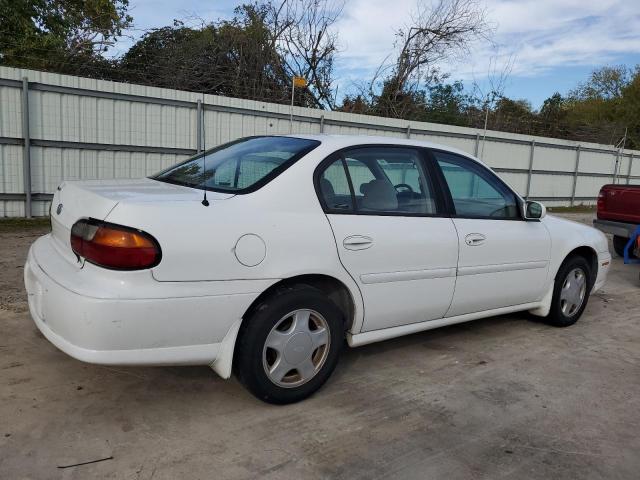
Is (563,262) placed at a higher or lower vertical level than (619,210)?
lower

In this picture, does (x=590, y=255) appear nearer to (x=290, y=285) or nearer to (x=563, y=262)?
(x=563, y=262)

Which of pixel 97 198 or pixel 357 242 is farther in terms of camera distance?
pixel 357 242

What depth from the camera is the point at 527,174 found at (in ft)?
55.6

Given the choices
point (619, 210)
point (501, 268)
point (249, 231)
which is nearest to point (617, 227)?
point (619, 210)

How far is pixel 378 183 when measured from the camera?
3.56 meters

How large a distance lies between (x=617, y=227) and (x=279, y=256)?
6.81 meters

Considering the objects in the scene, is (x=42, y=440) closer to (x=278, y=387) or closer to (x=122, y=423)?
(x=122, y=423)

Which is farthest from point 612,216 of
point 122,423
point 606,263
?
point 122,423

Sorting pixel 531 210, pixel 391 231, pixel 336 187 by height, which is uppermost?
pixel 336 187

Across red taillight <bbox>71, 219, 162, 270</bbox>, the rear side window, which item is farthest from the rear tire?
red taillight <bbox>71, 219, 162, 270</bbox>

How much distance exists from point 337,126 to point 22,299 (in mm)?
8696

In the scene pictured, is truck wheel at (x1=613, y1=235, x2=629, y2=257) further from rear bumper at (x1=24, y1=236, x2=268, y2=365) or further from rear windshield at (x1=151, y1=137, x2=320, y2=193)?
rear bumper at (x1=24, y1=236, x2=268, y2=365)

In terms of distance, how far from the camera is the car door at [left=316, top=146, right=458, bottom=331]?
3242 millimetres

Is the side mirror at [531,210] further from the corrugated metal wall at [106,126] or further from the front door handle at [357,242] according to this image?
the corrugated metal wall at [106,126]
